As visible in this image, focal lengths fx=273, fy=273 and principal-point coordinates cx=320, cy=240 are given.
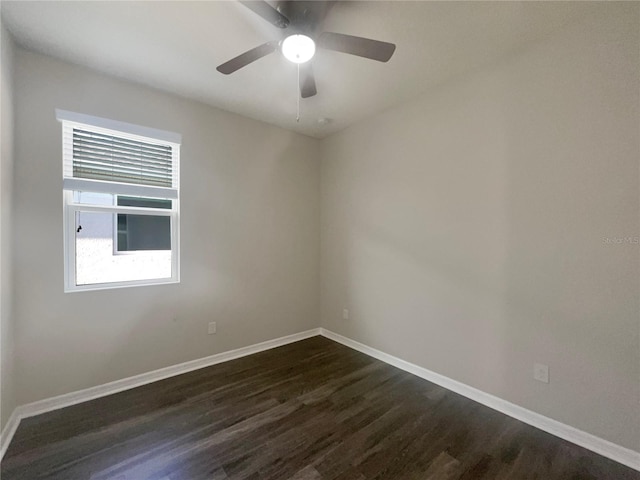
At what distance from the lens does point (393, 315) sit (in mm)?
2904

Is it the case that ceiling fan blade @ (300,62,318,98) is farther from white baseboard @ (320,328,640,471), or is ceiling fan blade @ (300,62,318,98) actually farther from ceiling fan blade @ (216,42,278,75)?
white baseboard @ (320,328,640,471)

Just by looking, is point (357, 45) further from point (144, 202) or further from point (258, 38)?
point (144, 202)

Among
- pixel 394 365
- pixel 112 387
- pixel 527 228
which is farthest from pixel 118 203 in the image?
pixel 527 228

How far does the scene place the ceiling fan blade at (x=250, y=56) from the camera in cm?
163

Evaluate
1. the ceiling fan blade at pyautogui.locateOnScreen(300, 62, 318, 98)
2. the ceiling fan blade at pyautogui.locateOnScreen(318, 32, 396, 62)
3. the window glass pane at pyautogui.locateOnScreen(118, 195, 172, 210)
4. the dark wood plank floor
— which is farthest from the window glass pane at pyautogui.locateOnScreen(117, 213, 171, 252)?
the ceiling fan blade at pyautogui.locateOnScreen(318, 32, 396, 62)

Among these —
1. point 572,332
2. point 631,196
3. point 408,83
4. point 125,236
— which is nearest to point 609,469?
point 572,332

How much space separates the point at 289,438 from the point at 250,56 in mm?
2462

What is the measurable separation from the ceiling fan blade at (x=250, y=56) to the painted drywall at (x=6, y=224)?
54.4 inches

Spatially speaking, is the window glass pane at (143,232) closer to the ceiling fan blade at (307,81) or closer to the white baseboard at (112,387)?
the white baseboard at (112,387)

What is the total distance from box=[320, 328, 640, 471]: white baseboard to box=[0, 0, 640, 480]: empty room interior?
12 mm

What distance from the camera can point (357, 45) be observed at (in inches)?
62.7

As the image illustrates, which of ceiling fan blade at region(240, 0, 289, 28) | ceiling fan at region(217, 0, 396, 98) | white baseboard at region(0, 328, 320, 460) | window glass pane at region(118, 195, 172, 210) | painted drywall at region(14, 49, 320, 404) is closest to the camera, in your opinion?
ceiling fan blade at region(240, 0, 289, 28)

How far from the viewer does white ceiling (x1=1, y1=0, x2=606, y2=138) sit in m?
1.66

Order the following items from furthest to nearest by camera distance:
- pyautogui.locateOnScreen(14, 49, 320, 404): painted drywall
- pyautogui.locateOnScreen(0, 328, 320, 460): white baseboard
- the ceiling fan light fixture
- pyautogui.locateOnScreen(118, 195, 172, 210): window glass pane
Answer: pyautogui.locateOnScreen(118, 195, 172, 210): window glass pane → pyautogui.locateOnScreen(14, 49, 320, 404): painted drywall → pyautogui.locateOnScreen(0, 328, 320, 460): white baseboard → the ceiling fan light fixture
